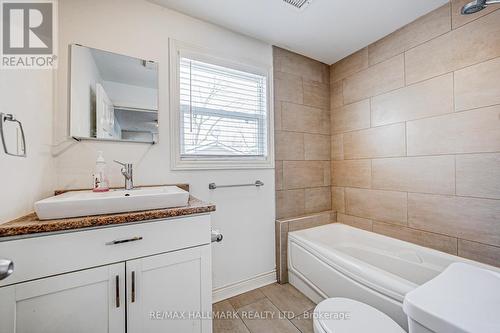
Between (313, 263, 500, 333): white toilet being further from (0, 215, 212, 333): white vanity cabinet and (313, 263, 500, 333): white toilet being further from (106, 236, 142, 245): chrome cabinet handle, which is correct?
(106, 236, 142, 245): chrome cabinet handle

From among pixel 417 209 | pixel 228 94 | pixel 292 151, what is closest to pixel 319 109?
pixel 292 151

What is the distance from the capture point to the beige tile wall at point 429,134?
1354 millimetres

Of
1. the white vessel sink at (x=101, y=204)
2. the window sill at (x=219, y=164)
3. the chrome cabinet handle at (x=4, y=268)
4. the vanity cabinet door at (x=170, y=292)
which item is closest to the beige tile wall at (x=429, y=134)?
the window sill at (x=219, y=164)

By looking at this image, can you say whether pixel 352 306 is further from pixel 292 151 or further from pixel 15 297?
pixel 15 297

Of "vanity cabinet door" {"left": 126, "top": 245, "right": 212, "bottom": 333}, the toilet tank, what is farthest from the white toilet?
"vanity cabinet door" {"left": 126, "top": 245, "right": 212, "bottom": 333}

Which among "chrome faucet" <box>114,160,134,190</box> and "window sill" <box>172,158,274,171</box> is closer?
"chrome faucet" <box>114,160,134,190</box>

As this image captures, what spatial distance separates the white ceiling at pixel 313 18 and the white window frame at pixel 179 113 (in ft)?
0.89

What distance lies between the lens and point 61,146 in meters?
1.28

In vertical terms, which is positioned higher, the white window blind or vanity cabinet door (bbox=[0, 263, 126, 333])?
the white window blind

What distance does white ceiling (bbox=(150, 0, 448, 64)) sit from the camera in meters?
1.53

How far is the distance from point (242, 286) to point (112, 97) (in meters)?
1.87

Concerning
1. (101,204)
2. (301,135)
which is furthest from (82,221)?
(301,135)

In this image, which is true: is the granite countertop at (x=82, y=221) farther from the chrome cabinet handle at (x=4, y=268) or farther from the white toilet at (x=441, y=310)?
the white toilet at (x=441, y=310)

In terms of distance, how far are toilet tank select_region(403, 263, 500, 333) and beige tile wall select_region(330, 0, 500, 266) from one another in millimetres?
679
